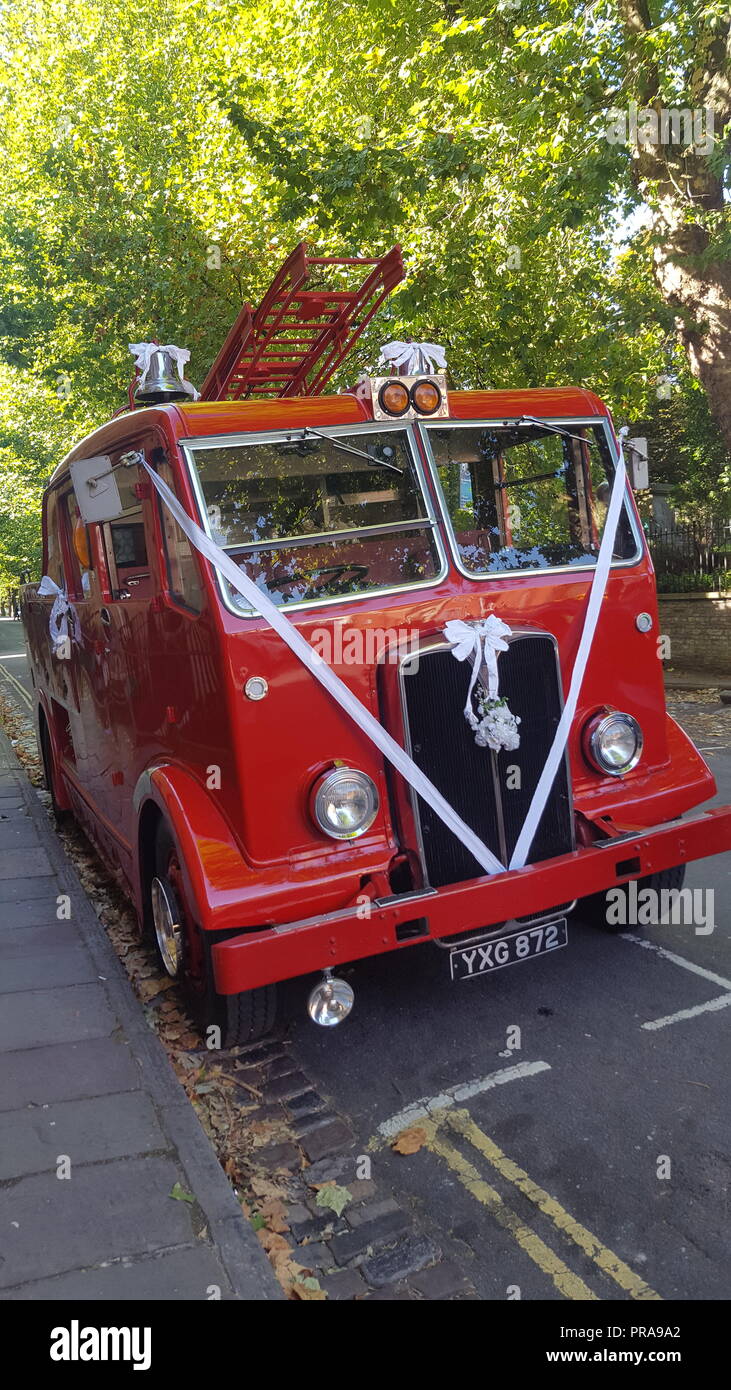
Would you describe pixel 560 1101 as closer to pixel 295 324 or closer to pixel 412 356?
pixel 412 356

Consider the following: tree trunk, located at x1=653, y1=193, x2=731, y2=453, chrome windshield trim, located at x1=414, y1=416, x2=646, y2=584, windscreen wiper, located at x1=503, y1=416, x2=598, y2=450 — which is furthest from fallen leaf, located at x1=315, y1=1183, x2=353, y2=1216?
tree trunk, located at x1=653, y1=193, x2=731, y2=453

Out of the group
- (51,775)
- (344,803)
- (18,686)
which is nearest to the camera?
(344,803)

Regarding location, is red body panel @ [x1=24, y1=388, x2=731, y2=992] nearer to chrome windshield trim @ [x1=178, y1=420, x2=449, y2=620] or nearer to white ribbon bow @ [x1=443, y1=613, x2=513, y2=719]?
chrome windshield trim @ [x1=178, y1=420, x2=449, y2=620]

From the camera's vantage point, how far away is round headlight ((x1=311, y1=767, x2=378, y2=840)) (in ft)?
12.3

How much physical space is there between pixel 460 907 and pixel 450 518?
1.76m

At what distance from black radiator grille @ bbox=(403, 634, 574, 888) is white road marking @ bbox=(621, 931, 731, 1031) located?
83cm

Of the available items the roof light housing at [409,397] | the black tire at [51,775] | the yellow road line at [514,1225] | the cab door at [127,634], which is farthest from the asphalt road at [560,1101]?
the black tire at [51,775]

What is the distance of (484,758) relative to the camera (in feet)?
13.0

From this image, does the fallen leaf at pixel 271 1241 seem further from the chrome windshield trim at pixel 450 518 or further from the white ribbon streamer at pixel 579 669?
the chrome windshield trim at pixel 450 518

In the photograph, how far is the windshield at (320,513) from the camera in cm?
391

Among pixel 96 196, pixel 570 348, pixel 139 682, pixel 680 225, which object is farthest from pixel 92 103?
pixel 139 682

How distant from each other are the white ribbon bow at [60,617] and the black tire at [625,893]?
11.6 ft

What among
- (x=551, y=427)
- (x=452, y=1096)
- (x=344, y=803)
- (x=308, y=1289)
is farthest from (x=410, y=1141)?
(x=551, y=427)

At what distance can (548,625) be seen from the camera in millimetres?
4316
